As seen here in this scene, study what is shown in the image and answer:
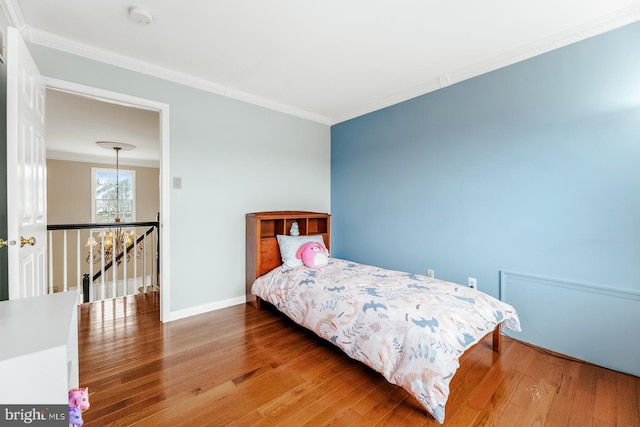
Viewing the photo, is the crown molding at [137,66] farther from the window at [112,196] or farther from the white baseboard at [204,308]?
the window at [112,196]

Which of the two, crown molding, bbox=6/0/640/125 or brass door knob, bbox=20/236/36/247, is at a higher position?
crown molding, bbox=6/0/640/125

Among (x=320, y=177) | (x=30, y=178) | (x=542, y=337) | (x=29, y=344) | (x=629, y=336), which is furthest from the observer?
(x=320, y=177)

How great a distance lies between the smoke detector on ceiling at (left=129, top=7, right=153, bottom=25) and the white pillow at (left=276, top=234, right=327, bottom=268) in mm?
2202

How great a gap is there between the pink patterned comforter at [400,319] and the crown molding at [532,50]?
1.97 m

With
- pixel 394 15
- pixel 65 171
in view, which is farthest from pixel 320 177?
pixel 65 171

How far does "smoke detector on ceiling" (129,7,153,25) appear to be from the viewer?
1.90m

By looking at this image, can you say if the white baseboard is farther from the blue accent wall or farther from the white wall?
the blue accent wall

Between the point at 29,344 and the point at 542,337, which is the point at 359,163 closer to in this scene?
the point at 542,337

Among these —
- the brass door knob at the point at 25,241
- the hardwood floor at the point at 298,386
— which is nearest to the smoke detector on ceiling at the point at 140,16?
the brass door knob at the point at 25,241

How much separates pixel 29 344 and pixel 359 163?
11.4 ft

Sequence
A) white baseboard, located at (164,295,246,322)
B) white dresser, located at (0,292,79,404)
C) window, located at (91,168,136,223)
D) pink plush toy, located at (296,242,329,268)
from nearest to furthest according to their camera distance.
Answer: white dresser, located at (0,292,79,404), white baseboard, located at (164,295,246,322), pink plush toy, located at (296,242,329,268), window, located at (91,168,136,223)

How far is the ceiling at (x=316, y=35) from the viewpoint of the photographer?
189cm

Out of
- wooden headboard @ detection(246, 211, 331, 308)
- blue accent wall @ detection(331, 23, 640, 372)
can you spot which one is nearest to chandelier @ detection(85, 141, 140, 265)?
wooden headboard @ detection(246, 211, 331, 308)

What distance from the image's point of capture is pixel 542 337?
7.60ft
